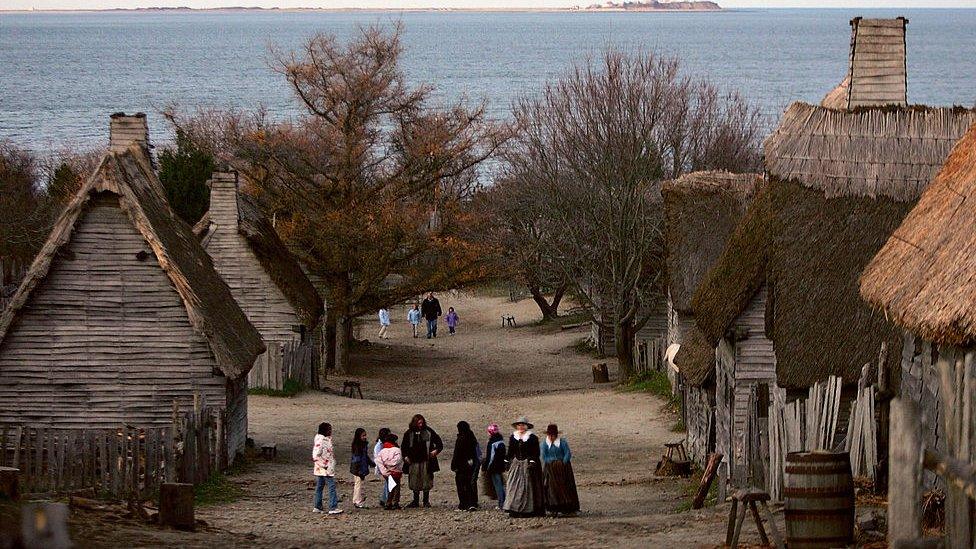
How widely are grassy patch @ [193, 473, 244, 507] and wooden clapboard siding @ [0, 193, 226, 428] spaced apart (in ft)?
4.95

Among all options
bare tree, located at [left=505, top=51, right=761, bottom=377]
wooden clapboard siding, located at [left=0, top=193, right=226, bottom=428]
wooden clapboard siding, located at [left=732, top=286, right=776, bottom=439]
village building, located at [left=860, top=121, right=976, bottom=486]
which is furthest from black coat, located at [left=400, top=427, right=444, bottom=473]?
bare tree, located at [left=505, top=51, right=761, bottom=377]

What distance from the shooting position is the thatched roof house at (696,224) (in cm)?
4009

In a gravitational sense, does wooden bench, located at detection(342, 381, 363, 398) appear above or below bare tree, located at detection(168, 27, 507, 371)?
below

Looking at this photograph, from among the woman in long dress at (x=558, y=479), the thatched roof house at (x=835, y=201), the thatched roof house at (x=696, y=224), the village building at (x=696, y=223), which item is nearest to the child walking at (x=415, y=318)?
the village building at (x=696, y=223)

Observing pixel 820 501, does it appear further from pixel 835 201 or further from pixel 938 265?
pixel 835 201

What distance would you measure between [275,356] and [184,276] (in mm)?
13540

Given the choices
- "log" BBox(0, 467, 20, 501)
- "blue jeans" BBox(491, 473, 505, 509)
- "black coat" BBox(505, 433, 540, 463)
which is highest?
"black coat" BBox(505, 433, 540, 463)

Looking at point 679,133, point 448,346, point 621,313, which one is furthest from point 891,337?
point 448,346

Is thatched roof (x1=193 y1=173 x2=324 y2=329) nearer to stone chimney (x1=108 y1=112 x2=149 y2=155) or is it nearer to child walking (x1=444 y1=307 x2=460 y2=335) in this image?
stone chimney (x1=108 y1=112 x2=149 y2=155)

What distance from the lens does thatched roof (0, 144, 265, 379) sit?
26781 mm

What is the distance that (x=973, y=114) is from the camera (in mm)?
23875

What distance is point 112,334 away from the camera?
89.7ft

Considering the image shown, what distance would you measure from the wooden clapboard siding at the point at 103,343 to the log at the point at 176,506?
8049mm

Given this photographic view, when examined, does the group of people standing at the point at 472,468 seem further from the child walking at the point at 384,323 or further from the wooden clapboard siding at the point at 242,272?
the child walking at the point at 384,323
